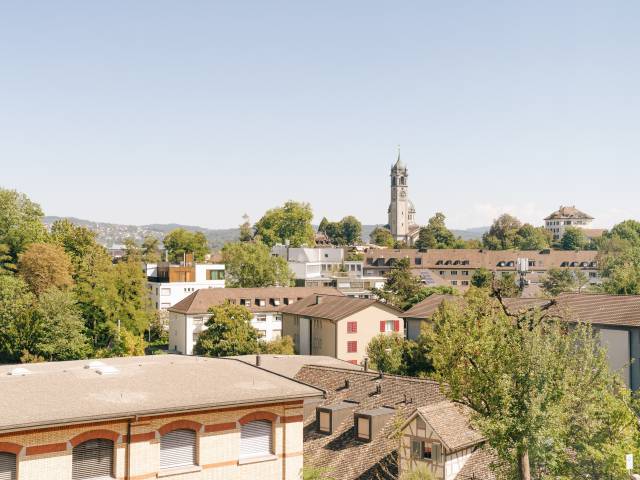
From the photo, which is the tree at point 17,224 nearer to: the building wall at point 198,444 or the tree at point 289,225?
the tree at point 289,225

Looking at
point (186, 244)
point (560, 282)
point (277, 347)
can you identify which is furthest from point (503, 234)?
point (277, 347)

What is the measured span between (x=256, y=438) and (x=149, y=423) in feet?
11.2

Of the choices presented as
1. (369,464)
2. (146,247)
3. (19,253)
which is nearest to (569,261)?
(146,247)

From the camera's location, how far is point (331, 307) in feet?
245

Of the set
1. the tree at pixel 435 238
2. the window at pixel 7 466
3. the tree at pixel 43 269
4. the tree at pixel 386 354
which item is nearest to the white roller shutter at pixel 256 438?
the window at pixel 7 466

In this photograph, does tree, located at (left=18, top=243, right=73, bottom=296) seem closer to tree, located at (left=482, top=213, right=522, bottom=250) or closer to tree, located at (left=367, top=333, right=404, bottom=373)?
tree, located at (left=367, top=333, right=404, bottom=373)

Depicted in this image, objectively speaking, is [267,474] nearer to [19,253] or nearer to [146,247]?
[19,253]

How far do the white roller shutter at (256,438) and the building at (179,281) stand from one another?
79860mm

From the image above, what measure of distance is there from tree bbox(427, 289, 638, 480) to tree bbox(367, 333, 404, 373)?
28.6 metres

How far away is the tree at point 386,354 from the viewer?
53.0 metres

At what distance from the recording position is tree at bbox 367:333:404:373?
5300cm

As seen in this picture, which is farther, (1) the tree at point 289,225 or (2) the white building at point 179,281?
(1) the tree at point 289,225

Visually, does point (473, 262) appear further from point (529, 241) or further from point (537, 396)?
point (537, 396)

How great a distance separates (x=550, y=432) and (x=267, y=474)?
8.55 meters
